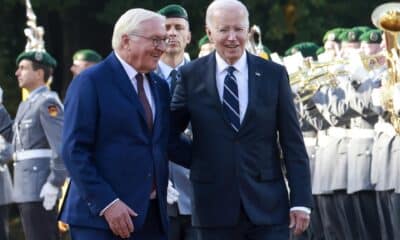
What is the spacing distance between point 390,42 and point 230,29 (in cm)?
458

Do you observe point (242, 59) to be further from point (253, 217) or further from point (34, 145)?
point (34, 145)

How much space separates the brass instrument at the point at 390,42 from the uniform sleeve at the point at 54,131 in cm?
276

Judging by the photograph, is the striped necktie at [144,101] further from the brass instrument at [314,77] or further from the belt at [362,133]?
the brass instrument at [314,77]

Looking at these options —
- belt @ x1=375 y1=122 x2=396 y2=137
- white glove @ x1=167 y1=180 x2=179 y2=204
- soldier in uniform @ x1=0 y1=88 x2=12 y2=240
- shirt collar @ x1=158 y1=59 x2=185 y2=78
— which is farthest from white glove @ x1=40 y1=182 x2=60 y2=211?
white glove @ x1=167 y1=180 x2=179 y2=204

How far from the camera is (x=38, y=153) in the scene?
14.8m

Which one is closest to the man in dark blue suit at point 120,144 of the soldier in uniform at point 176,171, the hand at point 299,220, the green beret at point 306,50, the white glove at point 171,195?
the hand at point 299,220

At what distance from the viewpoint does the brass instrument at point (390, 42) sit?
14.1 meters

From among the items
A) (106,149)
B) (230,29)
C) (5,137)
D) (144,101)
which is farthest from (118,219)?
(5,137)

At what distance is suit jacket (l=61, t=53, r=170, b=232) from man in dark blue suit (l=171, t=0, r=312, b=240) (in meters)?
0.40

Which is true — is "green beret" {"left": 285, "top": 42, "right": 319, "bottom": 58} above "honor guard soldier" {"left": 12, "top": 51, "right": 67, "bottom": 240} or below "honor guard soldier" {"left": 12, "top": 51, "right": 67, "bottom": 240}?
below

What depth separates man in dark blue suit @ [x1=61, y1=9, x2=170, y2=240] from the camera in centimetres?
941

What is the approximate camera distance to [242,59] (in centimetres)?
1010

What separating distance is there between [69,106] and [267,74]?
123 cm

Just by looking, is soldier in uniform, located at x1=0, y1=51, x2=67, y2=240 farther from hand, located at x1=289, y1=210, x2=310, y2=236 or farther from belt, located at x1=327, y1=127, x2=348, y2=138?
hand, located at x1=289, y1=210, x2=310, y2=236
